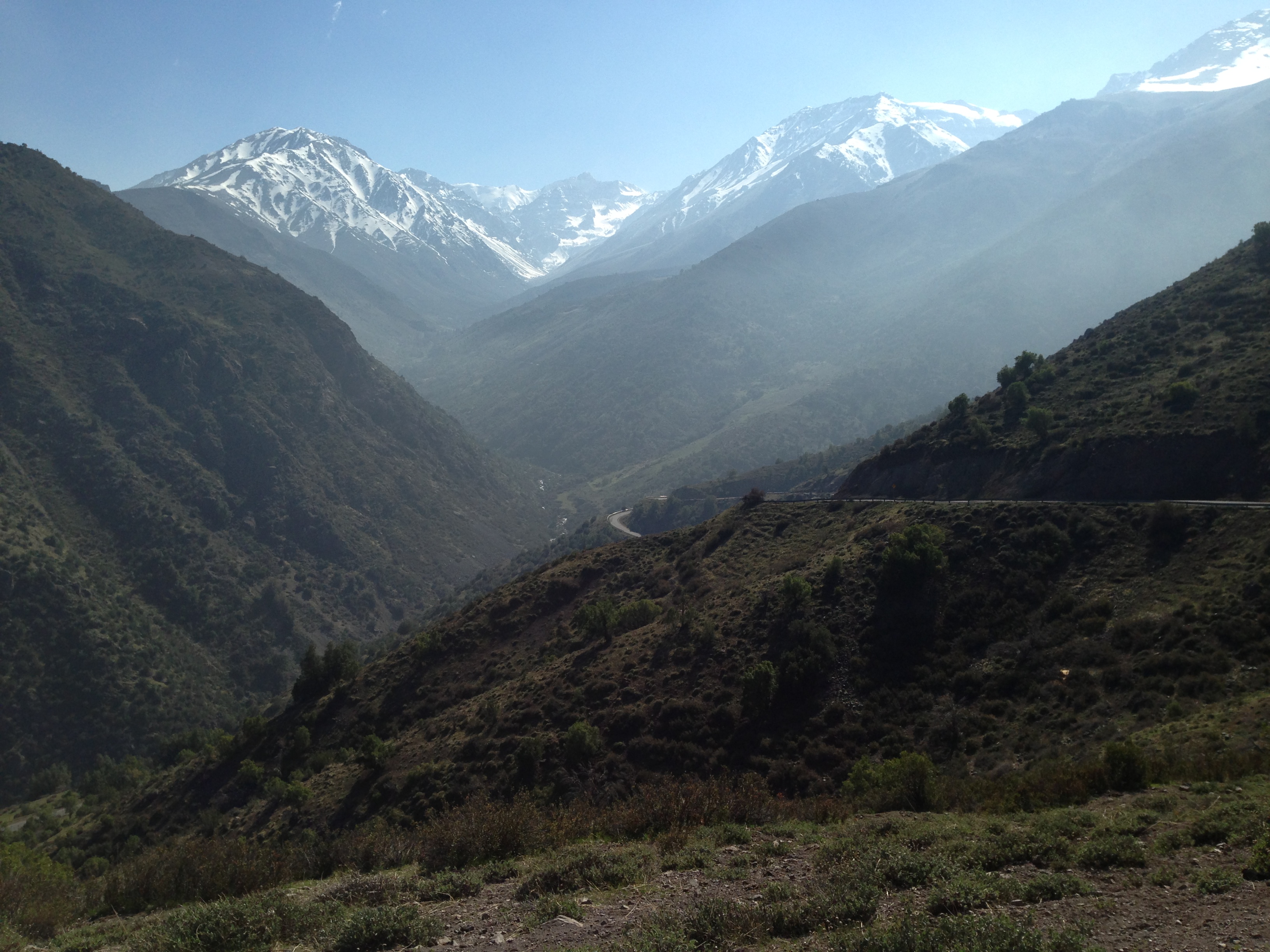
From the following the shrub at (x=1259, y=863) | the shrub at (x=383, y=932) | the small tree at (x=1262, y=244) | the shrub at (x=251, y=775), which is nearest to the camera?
the shrub at (x=1259, y=863)

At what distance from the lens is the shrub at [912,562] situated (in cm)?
3588

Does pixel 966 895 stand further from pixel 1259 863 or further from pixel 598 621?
pixel 598 621

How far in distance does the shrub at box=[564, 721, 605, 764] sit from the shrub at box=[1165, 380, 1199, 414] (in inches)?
1407

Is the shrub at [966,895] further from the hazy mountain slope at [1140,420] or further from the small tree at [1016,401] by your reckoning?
the small tree at [1016,401]

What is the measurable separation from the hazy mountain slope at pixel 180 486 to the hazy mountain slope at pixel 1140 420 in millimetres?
86607

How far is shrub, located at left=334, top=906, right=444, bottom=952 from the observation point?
10484 mm

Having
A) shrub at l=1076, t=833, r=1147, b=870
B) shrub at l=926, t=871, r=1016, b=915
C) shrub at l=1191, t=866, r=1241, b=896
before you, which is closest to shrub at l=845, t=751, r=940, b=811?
shrub at l=1076, t=833, r=1147, b=870

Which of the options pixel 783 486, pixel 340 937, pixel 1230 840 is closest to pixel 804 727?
pixel 1230 840

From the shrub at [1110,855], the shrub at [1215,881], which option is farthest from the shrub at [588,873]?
the shrub at [1215,881]

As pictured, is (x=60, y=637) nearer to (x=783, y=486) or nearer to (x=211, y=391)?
(x=211, y=391)

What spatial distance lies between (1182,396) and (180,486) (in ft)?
433

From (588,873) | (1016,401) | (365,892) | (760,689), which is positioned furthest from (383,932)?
(1016,401)

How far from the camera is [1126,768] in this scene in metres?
15.8

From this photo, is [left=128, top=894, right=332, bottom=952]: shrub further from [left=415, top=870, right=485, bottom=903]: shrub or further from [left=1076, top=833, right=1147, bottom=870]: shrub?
[left=1076, top=833, right=1147, bottom=870]: shrub
